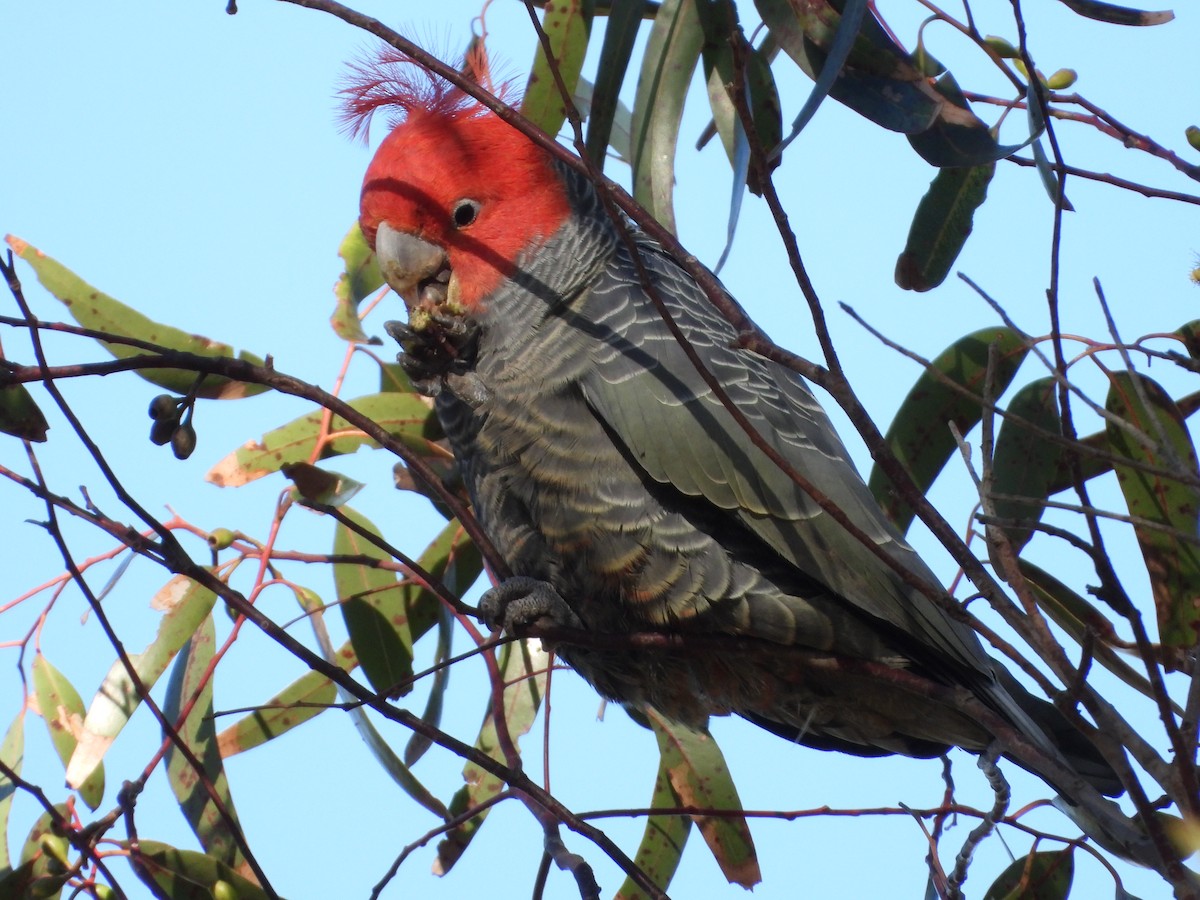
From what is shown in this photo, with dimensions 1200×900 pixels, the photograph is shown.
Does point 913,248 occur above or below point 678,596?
above

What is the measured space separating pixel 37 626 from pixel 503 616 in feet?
3.58

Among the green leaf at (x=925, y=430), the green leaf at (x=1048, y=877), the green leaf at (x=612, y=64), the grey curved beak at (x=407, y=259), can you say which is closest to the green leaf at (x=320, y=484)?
the grey curved beak at (x=407, y=259)

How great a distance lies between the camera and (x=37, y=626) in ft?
8.05

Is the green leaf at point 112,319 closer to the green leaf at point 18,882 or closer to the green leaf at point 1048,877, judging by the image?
the green leaf at point 18,882

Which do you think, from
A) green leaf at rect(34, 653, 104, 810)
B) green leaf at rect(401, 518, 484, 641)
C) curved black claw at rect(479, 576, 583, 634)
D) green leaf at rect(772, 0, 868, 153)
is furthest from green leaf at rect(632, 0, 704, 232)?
green leaf at rect(34, 653, 104, 810)

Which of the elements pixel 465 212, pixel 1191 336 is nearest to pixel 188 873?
pixel 465 212

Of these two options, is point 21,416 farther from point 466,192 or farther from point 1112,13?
point 1112,13

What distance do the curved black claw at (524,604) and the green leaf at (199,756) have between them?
65 centimetres

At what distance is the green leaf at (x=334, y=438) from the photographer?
8.39ft

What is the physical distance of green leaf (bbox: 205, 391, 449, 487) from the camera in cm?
256

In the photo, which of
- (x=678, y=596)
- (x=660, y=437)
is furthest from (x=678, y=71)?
(x=678, y=596)

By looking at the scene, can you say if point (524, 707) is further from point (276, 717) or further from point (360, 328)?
point (360, 328)

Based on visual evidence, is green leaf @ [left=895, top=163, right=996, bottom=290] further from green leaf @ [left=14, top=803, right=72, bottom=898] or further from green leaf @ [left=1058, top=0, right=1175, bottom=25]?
green leaf @ [left=14, top=803, right=72, bottom=898]

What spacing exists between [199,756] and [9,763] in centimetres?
46
